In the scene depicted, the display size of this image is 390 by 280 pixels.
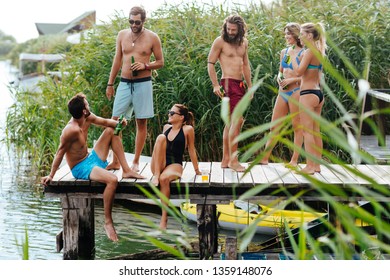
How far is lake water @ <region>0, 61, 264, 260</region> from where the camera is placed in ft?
30.2

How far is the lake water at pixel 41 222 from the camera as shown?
9.20 m

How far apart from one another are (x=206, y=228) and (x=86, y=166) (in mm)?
1297

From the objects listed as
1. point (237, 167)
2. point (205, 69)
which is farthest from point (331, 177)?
point (205, 69)

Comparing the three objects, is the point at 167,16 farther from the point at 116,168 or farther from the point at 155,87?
the point at 116,168

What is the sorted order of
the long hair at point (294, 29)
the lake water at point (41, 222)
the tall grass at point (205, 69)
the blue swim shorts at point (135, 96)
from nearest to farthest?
the long hair at point (294, 29), the blue swim shorts at point (135, 96), the lake water at point (41, 222), the tall grass at point (205, 69)

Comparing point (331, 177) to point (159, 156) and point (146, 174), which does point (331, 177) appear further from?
point (146, 174)

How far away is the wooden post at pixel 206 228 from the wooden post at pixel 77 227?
3.44ft

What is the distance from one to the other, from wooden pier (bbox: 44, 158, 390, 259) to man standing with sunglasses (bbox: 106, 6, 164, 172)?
0.50m

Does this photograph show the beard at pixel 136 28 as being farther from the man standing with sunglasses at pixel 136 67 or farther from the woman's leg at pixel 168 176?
the woman's leg at pixel 168 176

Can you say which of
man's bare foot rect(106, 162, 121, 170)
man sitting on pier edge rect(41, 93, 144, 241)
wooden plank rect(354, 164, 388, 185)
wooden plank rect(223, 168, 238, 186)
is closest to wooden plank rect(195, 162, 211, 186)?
wooden plank rect(223, 168, 238, 186)

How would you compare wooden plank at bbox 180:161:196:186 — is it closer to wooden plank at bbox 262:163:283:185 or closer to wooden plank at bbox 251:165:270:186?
wooden plank at bbox 251:165:270:186

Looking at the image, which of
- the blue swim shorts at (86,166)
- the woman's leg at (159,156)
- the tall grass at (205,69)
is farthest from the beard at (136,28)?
the tall grass at (205,69)
